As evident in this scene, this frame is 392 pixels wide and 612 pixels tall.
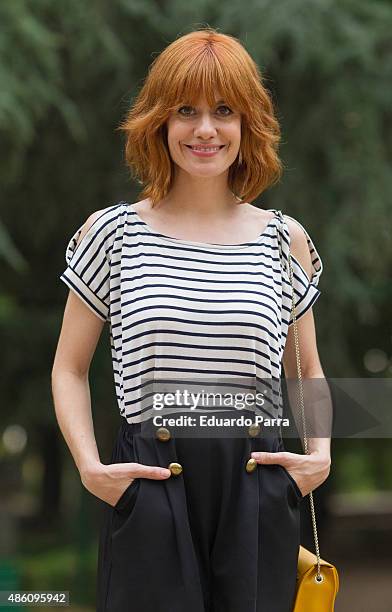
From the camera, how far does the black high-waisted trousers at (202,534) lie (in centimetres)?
204

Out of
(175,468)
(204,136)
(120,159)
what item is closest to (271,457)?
(175,468)

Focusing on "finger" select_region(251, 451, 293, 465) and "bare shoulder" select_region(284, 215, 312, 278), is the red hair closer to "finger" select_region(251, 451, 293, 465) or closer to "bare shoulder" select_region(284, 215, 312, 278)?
"bare shoulder" select_region(284, 215, 312, 278)

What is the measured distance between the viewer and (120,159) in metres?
6.32

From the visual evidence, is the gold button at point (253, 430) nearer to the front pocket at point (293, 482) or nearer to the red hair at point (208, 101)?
the front pocket at point (293, 482)

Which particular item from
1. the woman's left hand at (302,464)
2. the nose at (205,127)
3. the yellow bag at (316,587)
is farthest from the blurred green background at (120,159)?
the yellow bag at (316,587)

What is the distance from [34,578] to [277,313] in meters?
5.47

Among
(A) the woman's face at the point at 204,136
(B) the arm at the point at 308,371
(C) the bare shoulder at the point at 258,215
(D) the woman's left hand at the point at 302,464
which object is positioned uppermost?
(A) the woman's face at the point at 204,136

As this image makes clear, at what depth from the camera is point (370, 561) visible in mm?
11094

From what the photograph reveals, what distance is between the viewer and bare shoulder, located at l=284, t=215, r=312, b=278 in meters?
2.28

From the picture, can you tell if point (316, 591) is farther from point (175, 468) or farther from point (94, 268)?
point (94, 268)

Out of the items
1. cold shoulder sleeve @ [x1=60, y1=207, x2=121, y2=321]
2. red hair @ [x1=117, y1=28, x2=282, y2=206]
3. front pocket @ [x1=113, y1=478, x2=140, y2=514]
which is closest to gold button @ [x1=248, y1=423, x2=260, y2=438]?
front pocket @ [x1=113, y1=478, x2=140, y2=514]

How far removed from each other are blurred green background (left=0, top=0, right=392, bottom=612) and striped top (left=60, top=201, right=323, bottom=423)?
232 cm

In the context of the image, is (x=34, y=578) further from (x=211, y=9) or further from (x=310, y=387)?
(x=310, y=387)

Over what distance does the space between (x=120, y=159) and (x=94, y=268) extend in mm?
4251
